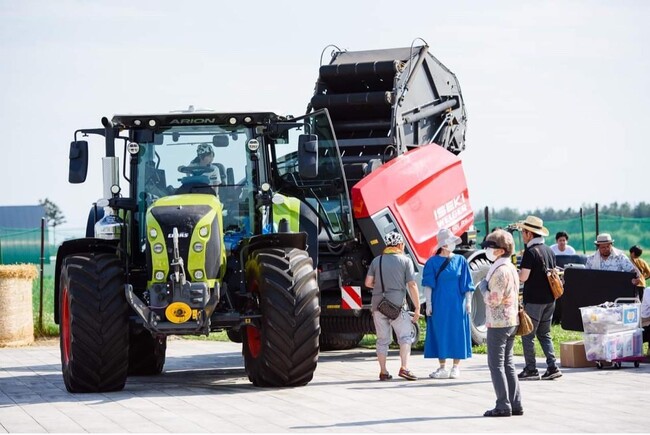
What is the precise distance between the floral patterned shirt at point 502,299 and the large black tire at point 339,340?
22.8 ft

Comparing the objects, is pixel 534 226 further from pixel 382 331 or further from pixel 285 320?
pixel 285 320

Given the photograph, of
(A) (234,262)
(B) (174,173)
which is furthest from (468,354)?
(B) (174,173)

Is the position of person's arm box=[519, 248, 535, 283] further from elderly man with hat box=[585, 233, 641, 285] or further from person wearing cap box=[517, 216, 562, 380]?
elderly man with hat box=[585, 233, 641, 285]

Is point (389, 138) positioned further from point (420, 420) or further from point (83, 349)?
point (420, 420)

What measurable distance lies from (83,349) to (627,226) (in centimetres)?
1975

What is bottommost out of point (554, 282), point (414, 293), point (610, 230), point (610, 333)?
point (610, 333)

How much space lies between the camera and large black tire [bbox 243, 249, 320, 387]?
524 inches

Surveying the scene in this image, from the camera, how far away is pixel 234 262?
566 inches

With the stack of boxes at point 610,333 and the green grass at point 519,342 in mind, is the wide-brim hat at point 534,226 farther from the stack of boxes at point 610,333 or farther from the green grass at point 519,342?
the green grass at point 519,342

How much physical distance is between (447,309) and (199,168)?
11.0ft

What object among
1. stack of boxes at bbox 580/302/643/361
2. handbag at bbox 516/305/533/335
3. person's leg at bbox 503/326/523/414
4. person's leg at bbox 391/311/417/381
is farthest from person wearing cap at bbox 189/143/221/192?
person's leg at bbox 503/326/523/414

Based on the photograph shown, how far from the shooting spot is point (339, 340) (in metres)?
18.9

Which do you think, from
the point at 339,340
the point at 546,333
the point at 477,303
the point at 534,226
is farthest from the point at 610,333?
the point at 339,340

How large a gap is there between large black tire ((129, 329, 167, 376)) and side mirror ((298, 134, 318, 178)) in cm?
340
